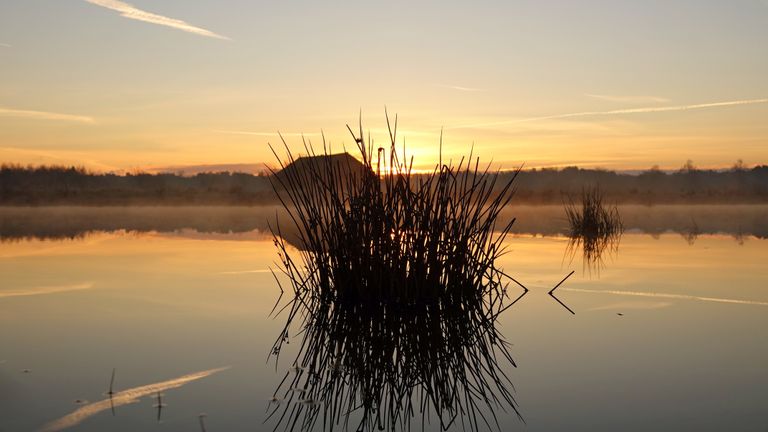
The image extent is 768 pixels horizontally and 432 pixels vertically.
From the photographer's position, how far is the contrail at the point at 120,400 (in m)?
2.41

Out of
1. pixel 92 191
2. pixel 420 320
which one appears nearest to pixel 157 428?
pixel 420 320

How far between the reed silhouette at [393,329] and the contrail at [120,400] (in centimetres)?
42

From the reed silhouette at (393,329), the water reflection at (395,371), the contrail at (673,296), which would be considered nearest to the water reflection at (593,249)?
the contrail at (673,296)

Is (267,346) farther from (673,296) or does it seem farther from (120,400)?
(673,296)

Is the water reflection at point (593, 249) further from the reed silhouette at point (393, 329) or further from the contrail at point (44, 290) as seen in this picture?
the contrail at point (44, 290)

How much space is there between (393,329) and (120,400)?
1.61 metres

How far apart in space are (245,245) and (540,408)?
27.9ft

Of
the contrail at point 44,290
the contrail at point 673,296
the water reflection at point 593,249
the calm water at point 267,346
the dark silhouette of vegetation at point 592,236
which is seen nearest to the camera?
the calm water at point 267,346

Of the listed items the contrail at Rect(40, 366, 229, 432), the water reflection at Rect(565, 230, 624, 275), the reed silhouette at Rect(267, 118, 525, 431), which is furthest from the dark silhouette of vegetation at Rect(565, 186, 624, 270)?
the contrail at Rect(40, 366, 229, 432)

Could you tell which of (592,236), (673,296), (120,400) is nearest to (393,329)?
(120,400)

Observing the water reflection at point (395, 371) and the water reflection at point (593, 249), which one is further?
the water reflection at point (593, 249)

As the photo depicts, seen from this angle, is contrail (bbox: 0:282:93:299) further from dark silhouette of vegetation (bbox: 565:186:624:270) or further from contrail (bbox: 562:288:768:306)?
dark silhouette of vegetation (bbox: 565:186:624:270)

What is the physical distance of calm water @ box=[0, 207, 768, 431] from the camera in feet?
8.28

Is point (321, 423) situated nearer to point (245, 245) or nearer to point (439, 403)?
point (439, 403)
